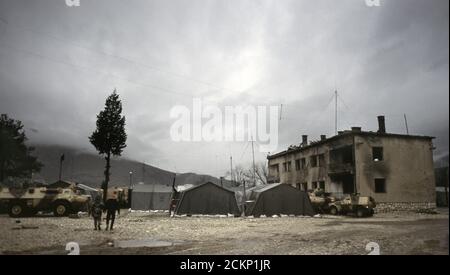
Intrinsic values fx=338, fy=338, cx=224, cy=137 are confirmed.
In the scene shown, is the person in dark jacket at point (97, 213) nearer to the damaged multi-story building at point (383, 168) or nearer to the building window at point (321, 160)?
the damaged multi-story building at point (383, 168)

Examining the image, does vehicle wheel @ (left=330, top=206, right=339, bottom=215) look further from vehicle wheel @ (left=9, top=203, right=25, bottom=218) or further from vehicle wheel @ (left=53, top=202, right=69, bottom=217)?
vehicle wheel @ (left=9, top=203, right=25, bottom=218)

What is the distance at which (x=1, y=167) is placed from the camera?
129 ft

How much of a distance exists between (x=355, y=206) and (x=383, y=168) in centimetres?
721

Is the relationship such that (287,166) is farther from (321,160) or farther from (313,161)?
(321,160)

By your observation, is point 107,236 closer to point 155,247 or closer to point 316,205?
point 155,247

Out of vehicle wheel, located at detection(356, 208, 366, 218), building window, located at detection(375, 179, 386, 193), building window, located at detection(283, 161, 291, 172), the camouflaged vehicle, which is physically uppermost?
building window, located at detection(283, 161, 291, 172)

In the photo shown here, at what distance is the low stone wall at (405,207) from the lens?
3005 cm

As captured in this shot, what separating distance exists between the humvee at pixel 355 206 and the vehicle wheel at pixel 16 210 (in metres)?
22.9

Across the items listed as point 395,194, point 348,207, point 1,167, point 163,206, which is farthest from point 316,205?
point 1,167

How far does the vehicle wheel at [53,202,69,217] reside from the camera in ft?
72.6

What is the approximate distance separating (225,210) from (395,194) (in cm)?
1603

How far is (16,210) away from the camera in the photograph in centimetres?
2180

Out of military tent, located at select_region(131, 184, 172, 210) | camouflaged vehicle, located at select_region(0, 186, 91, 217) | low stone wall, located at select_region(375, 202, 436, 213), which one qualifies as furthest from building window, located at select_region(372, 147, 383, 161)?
camouflaged vehicle, located at select_region(0, 186, 91, 217)
